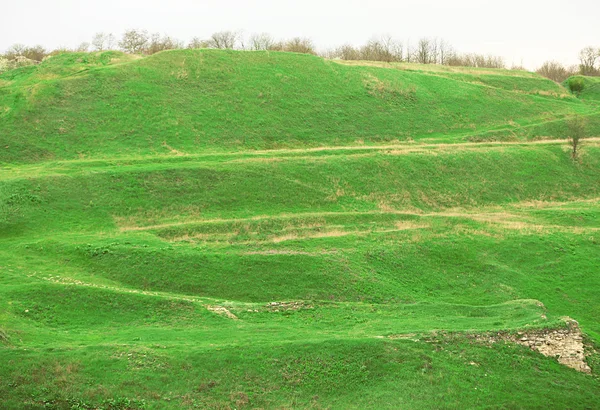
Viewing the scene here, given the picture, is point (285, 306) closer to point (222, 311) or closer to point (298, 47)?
point (222, 311)

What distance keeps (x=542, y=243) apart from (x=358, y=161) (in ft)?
67.5

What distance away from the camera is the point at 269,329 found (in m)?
29.3

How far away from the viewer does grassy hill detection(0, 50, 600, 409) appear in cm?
2522

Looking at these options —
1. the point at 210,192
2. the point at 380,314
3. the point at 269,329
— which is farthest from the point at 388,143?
the point at 269,329

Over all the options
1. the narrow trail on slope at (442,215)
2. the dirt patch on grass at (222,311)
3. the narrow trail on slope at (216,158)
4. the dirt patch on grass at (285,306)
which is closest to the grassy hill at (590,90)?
the narrow trail on slope at (216,158)

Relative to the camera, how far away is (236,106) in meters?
69.4

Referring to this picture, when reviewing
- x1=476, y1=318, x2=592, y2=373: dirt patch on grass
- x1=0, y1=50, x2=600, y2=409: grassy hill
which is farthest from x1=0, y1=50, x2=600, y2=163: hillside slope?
x1=476, y1=318, x2=592, y2=373: dirt patch on grass

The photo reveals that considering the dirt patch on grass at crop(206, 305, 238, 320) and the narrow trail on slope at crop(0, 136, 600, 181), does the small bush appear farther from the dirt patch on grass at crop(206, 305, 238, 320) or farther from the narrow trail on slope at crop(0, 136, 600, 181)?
the dirt patch on grass at crop(206, 305, 238, 320)

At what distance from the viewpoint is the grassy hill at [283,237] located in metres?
25.2

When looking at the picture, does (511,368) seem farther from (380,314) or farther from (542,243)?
(542,243)

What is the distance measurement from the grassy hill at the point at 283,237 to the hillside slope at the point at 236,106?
13.0 inches

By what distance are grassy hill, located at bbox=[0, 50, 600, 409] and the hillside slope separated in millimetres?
330

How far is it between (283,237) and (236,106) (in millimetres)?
31344

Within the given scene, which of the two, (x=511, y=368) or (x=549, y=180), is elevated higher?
(x=549, y=180)
